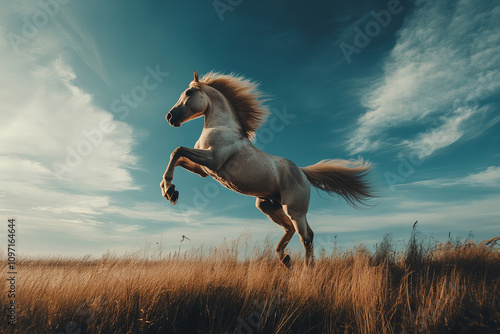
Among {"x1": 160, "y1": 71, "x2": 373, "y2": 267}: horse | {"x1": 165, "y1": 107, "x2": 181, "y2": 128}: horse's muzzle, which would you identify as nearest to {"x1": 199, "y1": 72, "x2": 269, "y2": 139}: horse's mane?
{"x1": 160, "y1": 71, "x2": 373, "y2": 267}: horse

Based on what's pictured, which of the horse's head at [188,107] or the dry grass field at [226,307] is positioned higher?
the horse's head at [188,107]

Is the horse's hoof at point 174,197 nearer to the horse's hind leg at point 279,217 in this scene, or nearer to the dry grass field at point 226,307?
the dry grass field at point 226,307

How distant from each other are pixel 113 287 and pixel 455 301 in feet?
13.4

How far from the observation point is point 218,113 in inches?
209

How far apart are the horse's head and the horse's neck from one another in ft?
0.42

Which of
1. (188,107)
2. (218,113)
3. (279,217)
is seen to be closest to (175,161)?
(188,107)

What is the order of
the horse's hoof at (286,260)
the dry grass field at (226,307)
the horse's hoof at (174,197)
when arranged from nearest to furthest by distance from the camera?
the dry grass field at (226,307)
the horse's hoof at (174,197)
the horse's hoof at (286,260)

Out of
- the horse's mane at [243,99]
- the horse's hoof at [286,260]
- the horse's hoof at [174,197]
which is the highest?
the horse's mane at [243,99]

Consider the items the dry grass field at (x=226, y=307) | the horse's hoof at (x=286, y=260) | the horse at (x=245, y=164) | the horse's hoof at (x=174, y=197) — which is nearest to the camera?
the dry grass field at (x=226, y=307)

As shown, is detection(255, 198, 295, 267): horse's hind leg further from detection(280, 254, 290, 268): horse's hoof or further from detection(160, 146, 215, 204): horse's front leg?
detection(160, 146, 215, 204): horse's front leg

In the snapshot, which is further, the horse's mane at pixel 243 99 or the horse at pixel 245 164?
the horse's mane at pixel 243 99

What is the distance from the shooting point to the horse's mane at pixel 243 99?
575 centimetres

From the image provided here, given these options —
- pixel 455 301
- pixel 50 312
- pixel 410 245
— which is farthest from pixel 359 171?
pixel 50 312

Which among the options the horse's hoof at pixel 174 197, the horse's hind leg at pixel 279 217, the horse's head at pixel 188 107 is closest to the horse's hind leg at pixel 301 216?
the horse's hind leg at pixel 279 217
